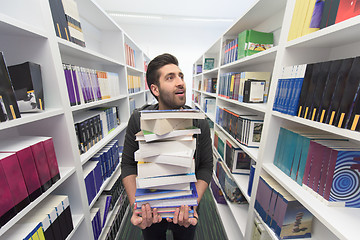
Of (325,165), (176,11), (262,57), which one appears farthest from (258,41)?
(176,11)

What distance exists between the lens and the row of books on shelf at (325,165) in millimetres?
598

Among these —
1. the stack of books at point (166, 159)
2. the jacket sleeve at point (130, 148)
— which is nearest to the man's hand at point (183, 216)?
the stack of books at point (166, 159)

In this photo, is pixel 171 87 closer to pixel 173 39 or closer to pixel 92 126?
pixel 92 126

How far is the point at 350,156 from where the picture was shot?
0.59 meters

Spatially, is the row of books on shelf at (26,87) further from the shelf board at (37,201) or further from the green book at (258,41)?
the green book at (258,41)

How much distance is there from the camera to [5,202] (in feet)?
1.74

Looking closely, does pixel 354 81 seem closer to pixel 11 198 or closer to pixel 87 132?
pixel 11 198

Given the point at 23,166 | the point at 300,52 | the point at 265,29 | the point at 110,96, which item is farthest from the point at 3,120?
the point at 265,29

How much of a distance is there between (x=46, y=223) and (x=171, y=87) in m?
0.98

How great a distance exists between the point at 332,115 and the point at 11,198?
1.36 m

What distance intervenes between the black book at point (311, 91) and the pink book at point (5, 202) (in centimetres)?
134

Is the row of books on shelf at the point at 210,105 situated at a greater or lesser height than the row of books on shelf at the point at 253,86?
lesser

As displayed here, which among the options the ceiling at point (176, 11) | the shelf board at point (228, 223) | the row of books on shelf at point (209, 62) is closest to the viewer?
the shelf board at point (228, 223)

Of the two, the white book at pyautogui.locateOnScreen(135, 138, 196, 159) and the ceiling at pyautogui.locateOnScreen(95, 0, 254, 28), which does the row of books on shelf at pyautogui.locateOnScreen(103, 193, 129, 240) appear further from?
the ceiling at pyautogui.locateOnScreen(95, 0, 254, 28)
